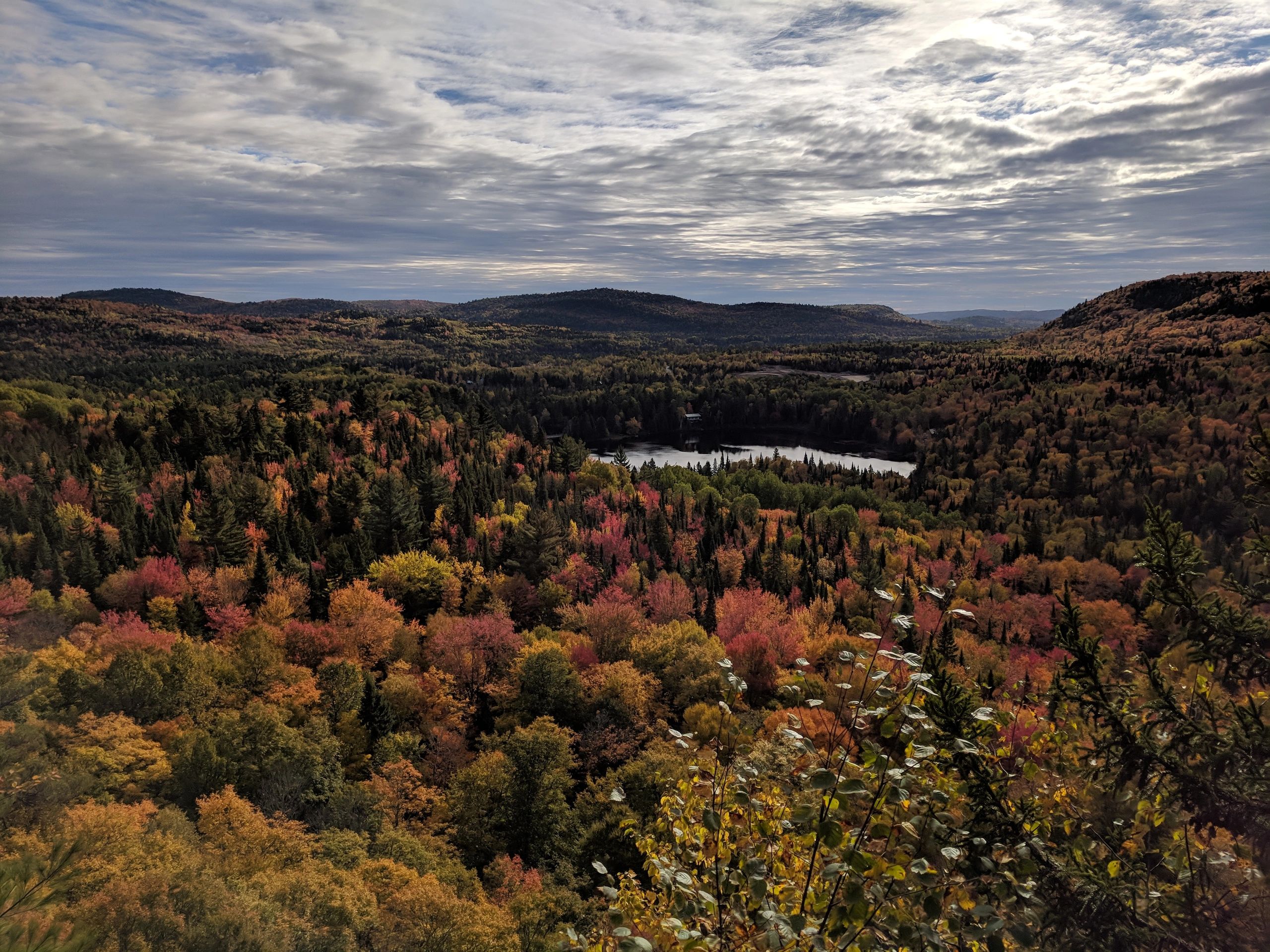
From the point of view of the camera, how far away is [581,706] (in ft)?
231

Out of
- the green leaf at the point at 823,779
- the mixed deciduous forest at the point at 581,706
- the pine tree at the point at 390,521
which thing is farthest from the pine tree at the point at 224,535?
the green leaf at the point at 823,779

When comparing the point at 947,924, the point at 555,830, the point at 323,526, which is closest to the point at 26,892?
the point at 947,924

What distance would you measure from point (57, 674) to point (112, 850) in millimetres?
34405

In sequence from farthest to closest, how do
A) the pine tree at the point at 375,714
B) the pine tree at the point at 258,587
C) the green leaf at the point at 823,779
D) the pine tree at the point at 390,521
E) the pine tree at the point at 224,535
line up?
1. the pine tree at the point at 390,521
2. the pine tree at the point at 224,535
3. the pine tree at the point at 258,587
4. the pine tree at the point at 375,714
5. the green leaf at the point at 823,779

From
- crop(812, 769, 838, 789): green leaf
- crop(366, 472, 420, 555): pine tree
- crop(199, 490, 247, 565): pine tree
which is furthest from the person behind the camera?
crop(366, 472, 420, 555): pine tree

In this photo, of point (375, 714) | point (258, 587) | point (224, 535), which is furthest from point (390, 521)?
point (375, 714)

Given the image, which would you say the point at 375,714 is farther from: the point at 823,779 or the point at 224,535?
the point at 823,779

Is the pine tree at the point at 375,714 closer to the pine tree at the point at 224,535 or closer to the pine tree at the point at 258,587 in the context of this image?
the pine tree at the point at 258,587

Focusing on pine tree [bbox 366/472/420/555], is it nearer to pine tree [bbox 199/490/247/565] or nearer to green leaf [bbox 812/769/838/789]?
pine tree [bbox 199/490/247/565]

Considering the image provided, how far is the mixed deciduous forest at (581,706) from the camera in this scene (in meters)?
8.34

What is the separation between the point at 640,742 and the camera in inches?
2574

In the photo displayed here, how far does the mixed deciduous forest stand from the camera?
8.34 meters

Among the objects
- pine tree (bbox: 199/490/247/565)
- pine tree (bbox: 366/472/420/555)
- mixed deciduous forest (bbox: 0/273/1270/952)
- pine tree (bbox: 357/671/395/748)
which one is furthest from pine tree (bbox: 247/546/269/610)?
pine tree (bbox: 357/671/395/748)

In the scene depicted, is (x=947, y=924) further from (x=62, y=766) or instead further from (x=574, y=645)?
(x=574, y=645)
